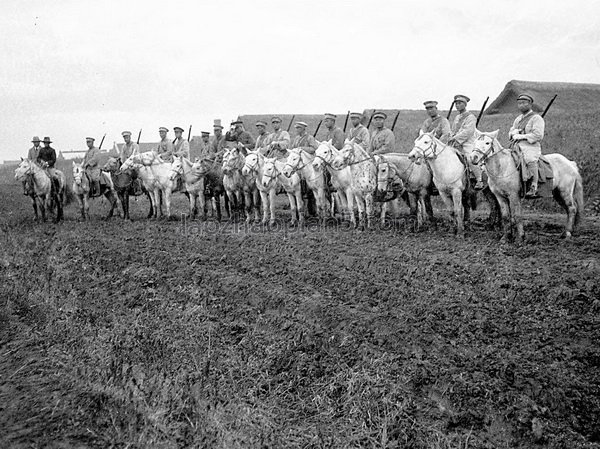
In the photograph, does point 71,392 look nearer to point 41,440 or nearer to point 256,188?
point 41,440

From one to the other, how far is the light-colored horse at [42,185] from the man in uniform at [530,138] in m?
13.7

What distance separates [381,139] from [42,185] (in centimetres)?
1065

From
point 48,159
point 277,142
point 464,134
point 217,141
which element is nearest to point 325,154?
point 277,142

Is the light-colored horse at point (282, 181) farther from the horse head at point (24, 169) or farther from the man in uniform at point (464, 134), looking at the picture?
the horse head at point (24, 169)

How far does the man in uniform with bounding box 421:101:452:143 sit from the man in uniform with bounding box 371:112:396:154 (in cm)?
107

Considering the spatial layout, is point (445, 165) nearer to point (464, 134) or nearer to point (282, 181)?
point (464, 134)

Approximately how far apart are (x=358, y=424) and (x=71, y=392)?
2.61 meters

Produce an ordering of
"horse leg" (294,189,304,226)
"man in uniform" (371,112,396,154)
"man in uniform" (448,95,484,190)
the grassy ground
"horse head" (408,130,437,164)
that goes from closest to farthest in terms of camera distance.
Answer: the grassy ground < "horse head" (408,130,437,164) < "man in uniform" (448,95,484,190) < "man in uniform" (371,112,396,154) < "horse leg" (294,189,304,226)

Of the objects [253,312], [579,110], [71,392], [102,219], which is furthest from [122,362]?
[579,110]

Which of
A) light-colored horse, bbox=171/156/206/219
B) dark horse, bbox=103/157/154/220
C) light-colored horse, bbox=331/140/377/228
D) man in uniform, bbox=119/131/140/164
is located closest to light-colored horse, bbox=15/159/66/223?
dark horse, bbox=103/157/154/220

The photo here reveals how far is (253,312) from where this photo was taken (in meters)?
6.41

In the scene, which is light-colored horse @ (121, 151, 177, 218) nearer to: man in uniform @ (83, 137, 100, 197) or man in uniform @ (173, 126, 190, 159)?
man in uniform @ (173, 126, 190, 159)

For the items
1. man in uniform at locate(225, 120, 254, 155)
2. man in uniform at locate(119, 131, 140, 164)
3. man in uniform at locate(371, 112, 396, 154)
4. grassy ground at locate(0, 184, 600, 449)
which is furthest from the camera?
man in uniform at locate(119, 131, 140, 164)

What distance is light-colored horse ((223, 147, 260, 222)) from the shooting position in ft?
45.8
